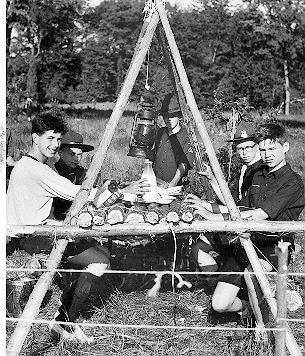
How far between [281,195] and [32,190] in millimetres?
1883

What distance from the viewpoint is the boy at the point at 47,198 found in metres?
4.21

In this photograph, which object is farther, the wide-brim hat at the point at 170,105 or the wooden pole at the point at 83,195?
the wide-brim hat at the point at 170,105

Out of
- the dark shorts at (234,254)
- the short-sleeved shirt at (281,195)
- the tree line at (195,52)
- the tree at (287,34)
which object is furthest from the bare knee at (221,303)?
the tree at (287,34)

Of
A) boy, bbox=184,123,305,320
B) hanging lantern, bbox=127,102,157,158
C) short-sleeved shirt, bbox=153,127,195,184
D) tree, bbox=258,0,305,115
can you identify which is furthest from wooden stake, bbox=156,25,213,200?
tree, bbox=258,0,305,115

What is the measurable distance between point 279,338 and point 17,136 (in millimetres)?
14952

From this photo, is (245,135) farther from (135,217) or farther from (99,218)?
(99,218)

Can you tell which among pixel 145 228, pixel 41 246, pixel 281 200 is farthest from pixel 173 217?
pixel 41 246

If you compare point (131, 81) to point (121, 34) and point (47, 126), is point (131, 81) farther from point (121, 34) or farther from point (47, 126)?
point (121, 34)

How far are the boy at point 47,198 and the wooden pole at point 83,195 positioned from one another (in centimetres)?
17

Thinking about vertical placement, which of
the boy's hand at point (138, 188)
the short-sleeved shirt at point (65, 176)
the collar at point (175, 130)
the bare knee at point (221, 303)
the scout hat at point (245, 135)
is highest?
the scout hat at point (245, 135)

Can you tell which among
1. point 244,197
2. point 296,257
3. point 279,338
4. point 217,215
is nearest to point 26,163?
point 217,215

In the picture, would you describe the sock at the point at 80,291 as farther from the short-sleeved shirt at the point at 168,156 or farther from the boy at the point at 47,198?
the short-sleeved shirt at the point at 168,156

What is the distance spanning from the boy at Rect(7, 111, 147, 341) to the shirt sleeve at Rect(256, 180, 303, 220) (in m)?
0.97

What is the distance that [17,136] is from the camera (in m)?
17.2
